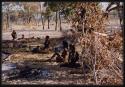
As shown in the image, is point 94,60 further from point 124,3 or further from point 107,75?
point 124,3

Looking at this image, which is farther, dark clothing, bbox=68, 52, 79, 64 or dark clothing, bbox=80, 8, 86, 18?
dark clothing, bbox=68, 52, 79, 64

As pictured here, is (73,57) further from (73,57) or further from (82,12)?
(82,12)

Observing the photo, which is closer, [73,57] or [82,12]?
[82,12]

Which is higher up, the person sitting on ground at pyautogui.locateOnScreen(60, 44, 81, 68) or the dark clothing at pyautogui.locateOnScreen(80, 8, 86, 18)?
the dark clothing at pyautogui.locateOnScreen(80, 8, 86, 18)

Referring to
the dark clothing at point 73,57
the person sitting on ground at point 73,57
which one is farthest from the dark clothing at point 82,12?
the dark clothing at point 73,57

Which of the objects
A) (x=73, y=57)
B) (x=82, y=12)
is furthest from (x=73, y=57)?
(x=82, y=12)

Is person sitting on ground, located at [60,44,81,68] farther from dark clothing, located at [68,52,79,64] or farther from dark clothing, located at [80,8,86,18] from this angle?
dark clothing, located at [80,8,86,18]

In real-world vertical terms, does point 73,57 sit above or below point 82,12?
below

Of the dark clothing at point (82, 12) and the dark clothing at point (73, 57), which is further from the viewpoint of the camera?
the dark clothing at point (73, 57)

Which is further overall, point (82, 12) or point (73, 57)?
point (73, 57)

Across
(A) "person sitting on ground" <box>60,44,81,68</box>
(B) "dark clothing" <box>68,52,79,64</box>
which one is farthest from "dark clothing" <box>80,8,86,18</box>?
(B) "dark clothing" <box>68,52,79,64</box>

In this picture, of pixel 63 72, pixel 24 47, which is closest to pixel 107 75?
pixel 63 72

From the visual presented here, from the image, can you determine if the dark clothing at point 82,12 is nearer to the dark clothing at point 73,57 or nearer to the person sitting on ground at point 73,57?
the person sitting on ground at point 73,57

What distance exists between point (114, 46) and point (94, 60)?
437 millimetres
